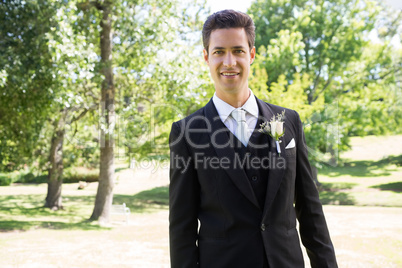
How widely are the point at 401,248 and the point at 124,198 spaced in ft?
69.5

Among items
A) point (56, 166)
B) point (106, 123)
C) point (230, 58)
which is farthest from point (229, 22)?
point (56, 166)

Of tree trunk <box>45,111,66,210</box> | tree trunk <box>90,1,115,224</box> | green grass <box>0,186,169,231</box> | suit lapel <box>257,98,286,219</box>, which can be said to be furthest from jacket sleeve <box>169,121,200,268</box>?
tree trunk <box>45,111,66,210</box>

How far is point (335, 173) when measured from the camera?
39.5 meters

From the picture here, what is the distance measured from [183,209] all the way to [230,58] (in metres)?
0.94

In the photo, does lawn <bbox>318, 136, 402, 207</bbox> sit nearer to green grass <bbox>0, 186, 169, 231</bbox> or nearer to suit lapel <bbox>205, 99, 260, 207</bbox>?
green grass <bbox>0, 186, 169, 231</bbox>

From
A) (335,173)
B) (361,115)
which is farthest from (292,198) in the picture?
(335,173)

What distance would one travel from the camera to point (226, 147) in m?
2.26

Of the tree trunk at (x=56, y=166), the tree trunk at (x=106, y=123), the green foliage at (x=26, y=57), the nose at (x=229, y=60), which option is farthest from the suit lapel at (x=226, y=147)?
the tree trunk at (x=56, y=166)

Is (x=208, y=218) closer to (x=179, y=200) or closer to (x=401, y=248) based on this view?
(x=179, y=200)

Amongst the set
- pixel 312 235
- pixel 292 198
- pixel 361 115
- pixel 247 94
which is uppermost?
pixel 361 115

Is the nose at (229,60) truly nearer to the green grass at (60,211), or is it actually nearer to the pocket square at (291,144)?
the pocket square at (291,144)

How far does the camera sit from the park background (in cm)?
1122

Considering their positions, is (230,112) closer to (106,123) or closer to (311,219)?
(311,219)

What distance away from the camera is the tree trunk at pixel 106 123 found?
14.8 meters
